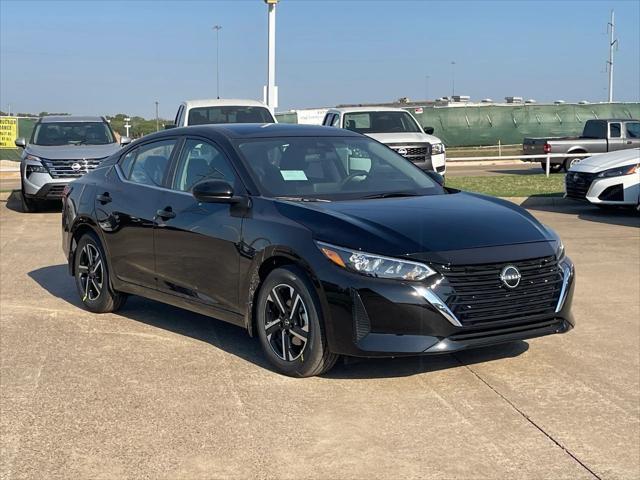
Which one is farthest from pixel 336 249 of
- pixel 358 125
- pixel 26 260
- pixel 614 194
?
pixel 358 125

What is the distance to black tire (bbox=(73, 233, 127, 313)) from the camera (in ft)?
23.7

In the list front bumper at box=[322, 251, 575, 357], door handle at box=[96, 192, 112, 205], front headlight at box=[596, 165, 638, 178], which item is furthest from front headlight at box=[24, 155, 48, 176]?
front bumper at box=[322, 251, 575, 357]

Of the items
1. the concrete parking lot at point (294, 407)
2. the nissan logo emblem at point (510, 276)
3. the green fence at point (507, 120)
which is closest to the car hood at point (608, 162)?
the concrete parking lot at point (294, 407)

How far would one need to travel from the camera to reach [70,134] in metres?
16.7

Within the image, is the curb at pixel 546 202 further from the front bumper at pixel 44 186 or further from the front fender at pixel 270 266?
the front fender at pixel 270 266

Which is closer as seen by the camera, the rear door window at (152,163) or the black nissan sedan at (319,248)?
the black nissan sedan at (319,248)

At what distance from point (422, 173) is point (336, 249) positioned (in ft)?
6.36

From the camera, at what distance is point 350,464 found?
4129mm

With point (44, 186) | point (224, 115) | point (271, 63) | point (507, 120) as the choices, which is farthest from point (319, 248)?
point (507, 120)

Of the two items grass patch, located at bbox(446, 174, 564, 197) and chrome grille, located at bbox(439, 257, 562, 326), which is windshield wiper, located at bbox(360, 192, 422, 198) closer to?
chrome grille, located at bbox(439, 257, 562, 326)

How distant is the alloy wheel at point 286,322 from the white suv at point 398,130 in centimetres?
1180

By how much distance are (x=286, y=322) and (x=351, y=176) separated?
1.38 meters

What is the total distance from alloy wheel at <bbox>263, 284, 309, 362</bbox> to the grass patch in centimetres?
1150

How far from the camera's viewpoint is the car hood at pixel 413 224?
5039 mm
